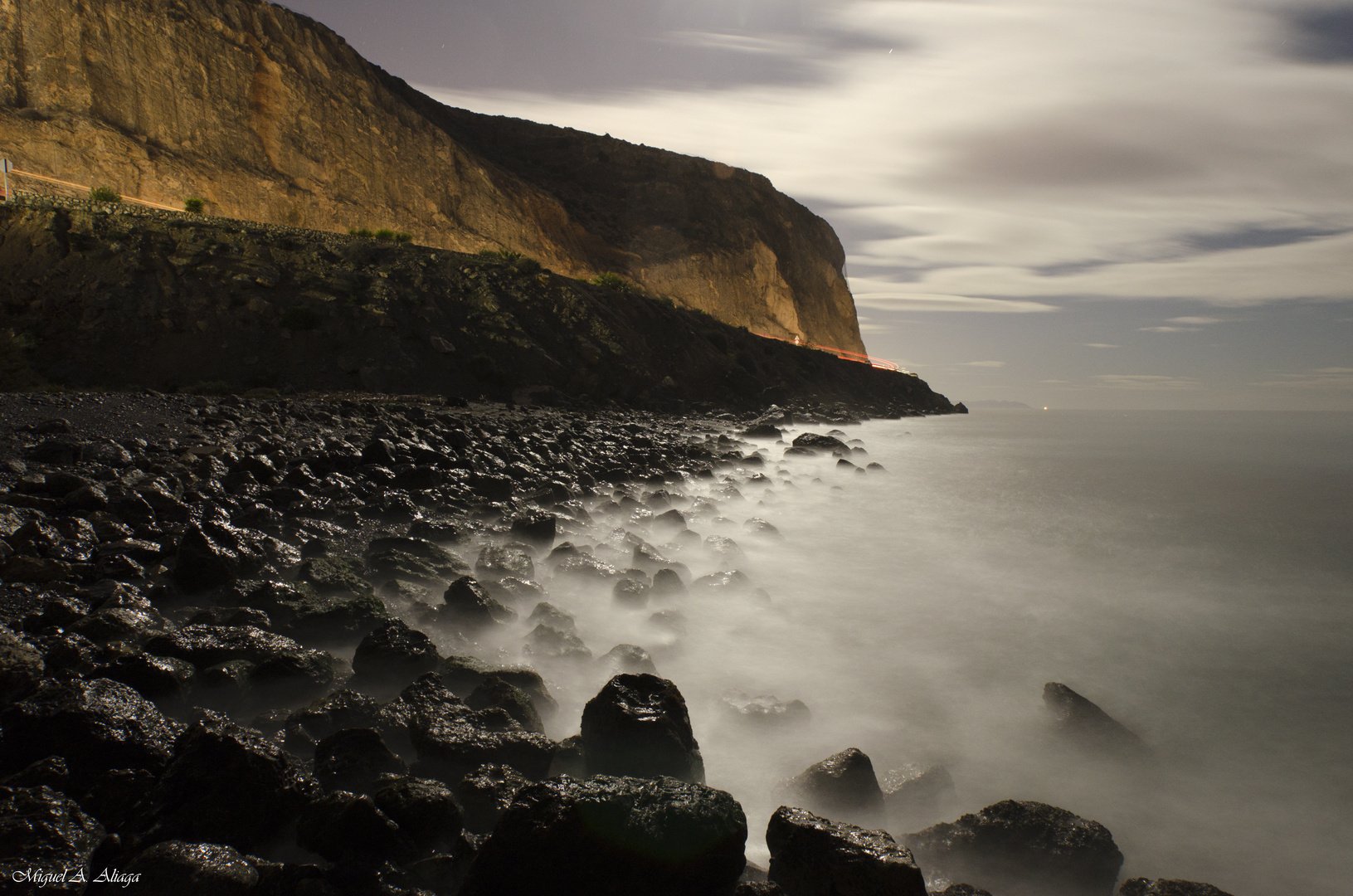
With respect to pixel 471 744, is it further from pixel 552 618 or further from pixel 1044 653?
pixel 1044 653

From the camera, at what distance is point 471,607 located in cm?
462

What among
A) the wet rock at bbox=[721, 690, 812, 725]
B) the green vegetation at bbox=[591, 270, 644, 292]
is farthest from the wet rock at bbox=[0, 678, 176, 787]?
the green vegetation at bbox=[591, 270, 644, 292]

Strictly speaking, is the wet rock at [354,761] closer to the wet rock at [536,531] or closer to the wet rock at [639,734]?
the wet rock at [639,734]

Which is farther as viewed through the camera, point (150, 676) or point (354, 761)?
point (150, 676)

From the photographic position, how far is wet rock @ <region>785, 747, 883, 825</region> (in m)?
3.08

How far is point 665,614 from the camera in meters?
5.16

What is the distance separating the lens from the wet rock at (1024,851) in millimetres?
2691

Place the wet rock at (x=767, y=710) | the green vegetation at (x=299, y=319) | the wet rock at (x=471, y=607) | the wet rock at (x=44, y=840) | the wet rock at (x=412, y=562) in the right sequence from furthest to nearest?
the green vegetation at (x=299, y=319) < the wet rock at (x=412, y=562) < the wet rock at (x=471, y=607) < the wet rock at (x=767, y=710) < the wet rock at (x=44, y=840)

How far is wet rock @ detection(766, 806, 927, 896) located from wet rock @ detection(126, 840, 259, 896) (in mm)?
1646

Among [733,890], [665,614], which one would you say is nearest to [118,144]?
[665,614]

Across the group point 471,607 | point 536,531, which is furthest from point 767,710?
point 536,531

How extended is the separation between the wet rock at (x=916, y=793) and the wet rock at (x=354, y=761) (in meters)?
2.20

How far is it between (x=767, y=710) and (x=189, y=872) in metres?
2.78

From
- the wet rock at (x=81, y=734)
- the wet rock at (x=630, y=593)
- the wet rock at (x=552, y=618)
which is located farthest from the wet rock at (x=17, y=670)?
the wet rock at (x=630, y=593)
